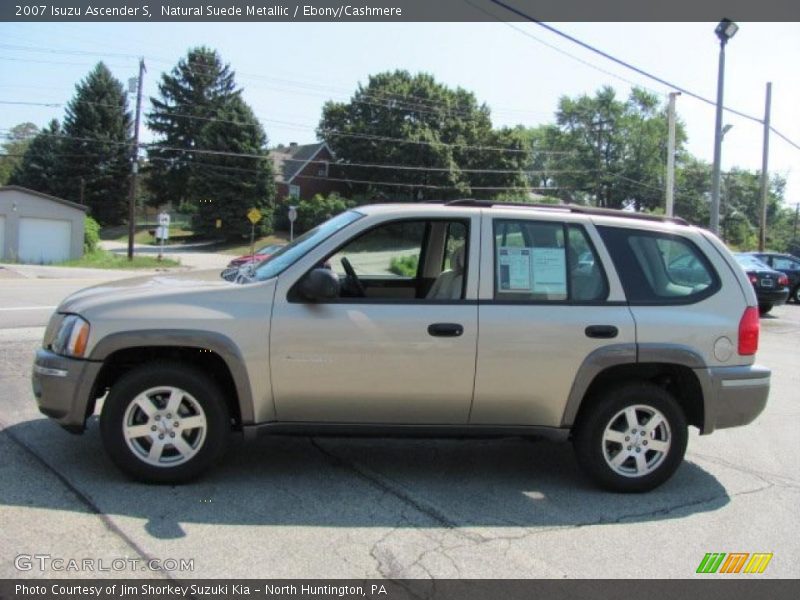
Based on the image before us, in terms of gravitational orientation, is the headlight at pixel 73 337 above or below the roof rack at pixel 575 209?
below

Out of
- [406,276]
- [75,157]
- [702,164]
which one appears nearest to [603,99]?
[702,164]

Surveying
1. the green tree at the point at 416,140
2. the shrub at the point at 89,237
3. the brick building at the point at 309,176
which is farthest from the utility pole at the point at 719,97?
the brick building at the point at 309,176

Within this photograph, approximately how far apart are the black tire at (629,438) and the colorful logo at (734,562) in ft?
2.64

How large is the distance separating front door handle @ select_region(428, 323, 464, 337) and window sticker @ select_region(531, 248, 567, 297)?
58 centimetres

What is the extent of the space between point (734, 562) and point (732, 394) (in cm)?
122

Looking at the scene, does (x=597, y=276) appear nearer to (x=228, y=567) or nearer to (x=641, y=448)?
(x=641, y=448)

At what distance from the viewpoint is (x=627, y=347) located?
4.33 meters

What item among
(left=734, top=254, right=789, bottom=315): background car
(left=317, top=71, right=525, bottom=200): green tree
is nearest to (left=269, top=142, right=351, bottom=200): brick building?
(left=317, top=71, right=525, bottom=200): green tree

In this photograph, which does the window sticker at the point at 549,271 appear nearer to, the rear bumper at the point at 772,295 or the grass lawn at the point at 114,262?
the rear bumper at the point at 772,295

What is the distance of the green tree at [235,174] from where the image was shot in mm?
58281

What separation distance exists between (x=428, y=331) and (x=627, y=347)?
1.25m

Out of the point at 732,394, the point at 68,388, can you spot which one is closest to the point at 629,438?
the point at 732,394

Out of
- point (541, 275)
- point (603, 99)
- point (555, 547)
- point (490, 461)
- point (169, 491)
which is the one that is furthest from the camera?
point (603, 99)
